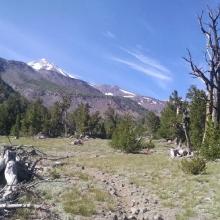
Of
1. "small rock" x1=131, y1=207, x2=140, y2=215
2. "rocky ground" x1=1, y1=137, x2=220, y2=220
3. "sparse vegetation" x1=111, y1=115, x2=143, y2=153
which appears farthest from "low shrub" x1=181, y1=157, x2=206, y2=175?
"sparse vegetation" x1=111, y1=115, x2=143, y2=153

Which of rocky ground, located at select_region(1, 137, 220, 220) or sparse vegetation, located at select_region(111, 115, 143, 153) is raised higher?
sparse vegetation, located at select_region(111, 115, 143, 153)

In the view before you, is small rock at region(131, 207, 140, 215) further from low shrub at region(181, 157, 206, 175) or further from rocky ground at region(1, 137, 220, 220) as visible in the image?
low shrub at region(181, 157, 206, 175)

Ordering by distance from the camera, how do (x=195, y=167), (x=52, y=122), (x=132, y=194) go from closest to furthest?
(x=132, y=194)
(x=195, y=167)
(x=52, y=122)

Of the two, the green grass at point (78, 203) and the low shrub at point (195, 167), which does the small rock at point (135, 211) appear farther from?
the low shrub at point (195, 167)

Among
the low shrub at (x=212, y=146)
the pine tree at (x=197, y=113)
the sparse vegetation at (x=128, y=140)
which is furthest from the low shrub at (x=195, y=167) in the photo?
the pine tree at (x=197, y=113)

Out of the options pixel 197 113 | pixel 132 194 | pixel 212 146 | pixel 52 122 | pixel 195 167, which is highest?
pixel 197 113

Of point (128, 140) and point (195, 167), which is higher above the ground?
point (128, 140)

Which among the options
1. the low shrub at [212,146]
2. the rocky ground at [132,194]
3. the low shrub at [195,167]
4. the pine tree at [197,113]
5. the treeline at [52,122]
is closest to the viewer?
the rocky ground at [132,194]

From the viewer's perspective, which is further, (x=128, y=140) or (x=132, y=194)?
(x=128, y=140)

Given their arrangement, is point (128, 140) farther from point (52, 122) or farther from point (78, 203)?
point (52, 122)

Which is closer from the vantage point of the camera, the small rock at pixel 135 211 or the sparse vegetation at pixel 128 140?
the small rock at pixel 135 211

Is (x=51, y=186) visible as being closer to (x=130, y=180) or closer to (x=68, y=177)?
(x=68, y=177)

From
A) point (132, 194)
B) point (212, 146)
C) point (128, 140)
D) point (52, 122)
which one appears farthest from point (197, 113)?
point (52, 122)

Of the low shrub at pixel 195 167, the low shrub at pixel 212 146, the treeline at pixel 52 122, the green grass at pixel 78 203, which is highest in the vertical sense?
the treeline at pixel 52 122
